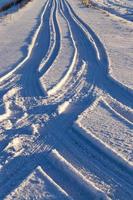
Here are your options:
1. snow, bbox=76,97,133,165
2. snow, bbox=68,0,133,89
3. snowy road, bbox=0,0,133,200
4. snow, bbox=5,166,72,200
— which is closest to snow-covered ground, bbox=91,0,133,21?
snow, bbox=68,0,133,89

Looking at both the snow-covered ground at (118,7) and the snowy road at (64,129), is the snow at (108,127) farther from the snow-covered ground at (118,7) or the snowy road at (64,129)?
the snow-covered ground at (118,7)

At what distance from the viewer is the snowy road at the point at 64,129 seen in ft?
21.5

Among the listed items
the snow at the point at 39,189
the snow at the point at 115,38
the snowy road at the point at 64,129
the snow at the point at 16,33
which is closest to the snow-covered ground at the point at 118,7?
the snow at the point at 115,38

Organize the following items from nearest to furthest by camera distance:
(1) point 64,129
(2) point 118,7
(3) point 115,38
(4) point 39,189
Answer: (4) point 39,189, (1) point 64,129, (3) point 115,38, (2) point 118,7

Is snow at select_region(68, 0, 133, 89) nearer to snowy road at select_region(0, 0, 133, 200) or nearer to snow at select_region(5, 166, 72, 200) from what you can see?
snowy road at select_region(0, 0, 133, 200)

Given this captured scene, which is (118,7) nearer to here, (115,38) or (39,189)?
(115,38)

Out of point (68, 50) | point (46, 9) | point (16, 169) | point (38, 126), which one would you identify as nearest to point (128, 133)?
point (38, 126)

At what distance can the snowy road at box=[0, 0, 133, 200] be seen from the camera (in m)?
6.56

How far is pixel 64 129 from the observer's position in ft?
26.8

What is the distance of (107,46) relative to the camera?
13953mm

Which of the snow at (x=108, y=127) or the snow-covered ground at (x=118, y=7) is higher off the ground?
the snow-covered ground at (x=118, y=7)

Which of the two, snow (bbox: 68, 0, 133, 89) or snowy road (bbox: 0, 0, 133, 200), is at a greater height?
snow (bbox: 68, 0, 133, 89)

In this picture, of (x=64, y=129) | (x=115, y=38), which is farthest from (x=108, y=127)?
(x=115, y=38)

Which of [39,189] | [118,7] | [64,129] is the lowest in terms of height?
[39,189]
